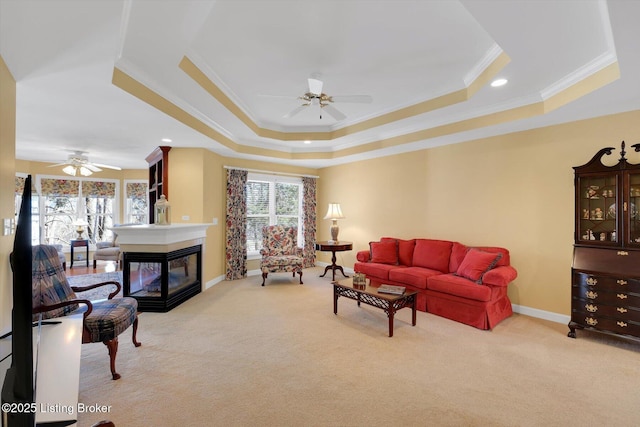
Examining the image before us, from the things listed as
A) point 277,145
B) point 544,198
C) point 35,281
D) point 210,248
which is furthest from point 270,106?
point 544,198

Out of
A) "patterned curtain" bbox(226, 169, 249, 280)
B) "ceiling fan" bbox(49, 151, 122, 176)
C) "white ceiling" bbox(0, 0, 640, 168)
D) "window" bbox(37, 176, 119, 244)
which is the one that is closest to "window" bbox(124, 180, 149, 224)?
"window" bbox(37, 176, 119, 244)

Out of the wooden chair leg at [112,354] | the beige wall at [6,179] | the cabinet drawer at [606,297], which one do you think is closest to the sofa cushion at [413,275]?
the cabinet drawer at [606,297]

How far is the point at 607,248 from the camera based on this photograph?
10.2ft

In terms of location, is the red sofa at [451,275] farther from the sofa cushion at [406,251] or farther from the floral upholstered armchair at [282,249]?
the floral upholstered armchair at [282,249]

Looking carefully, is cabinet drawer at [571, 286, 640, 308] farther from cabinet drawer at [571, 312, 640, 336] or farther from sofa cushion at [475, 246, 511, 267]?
sofa cushion at [475, 246, 511, 267]

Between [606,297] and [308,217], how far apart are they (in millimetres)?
5175

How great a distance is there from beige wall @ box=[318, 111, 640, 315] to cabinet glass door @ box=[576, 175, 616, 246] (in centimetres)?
26

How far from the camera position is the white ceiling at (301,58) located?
2.00 meters

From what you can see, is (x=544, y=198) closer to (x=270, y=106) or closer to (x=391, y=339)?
(x=391, y=339)

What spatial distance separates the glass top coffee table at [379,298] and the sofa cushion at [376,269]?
0.80m

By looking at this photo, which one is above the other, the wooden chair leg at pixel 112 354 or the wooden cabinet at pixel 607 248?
the wooden cabinet at pixel 607 248

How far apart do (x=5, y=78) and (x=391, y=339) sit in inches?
158

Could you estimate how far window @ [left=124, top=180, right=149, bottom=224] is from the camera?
8.26 m

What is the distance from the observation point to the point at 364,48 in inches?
112
